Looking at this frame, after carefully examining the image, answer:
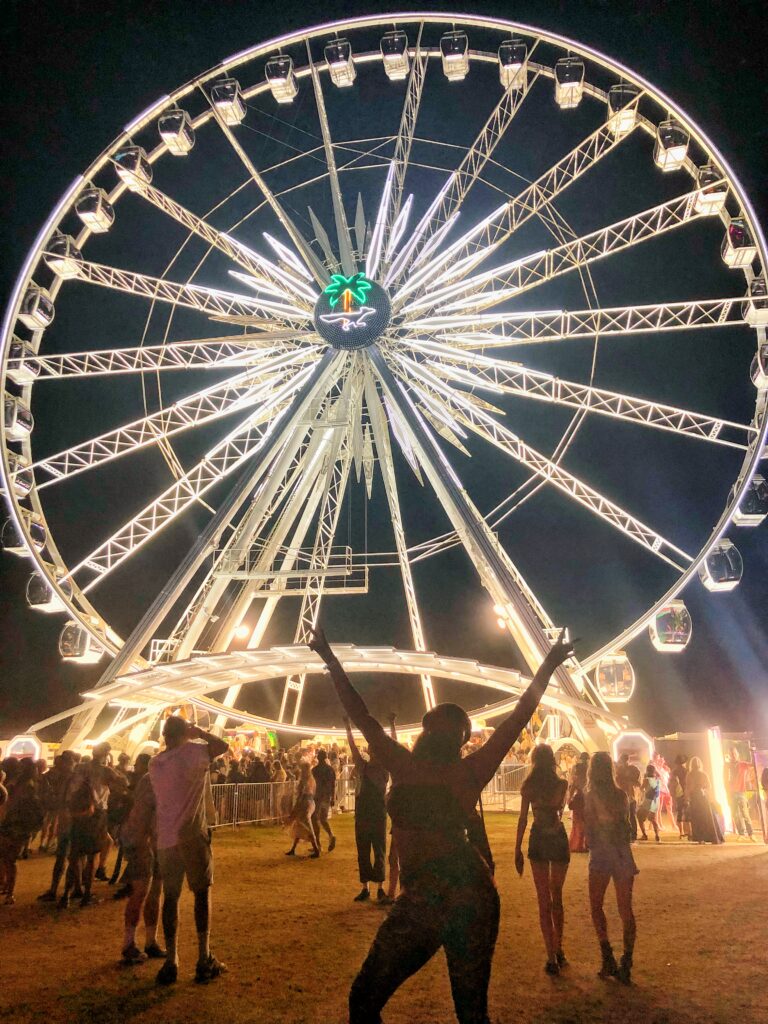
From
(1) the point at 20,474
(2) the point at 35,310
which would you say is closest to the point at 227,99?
(2) the point at 35,310

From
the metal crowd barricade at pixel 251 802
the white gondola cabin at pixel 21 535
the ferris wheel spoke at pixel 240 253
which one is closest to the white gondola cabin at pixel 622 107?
the ferris wheel spoke at pixel 240 253

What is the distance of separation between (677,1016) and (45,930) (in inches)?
226

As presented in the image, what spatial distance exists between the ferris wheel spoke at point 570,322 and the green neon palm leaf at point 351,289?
123 cm

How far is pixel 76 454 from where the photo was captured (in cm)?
1791

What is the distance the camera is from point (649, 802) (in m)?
Answer: 18.0

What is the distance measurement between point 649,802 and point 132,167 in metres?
18.6

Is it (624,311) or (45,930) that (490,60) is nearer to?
(624,311)

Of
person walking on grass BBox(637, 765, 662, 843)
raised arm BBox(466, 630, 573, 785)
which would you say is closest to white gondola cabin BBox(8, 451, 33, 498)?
person walking on grass BBox(637, 765, 662, 843)

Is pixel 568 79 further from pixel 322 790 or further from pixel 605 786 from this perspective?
pixel 605 786

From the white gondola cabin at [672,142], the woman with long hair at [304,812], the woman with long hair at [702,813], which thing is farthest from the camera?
the white gondola cabin at [672,142]

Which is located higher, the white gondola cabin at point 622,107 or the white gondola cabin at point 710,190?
the white gondola cabin at point 622,107

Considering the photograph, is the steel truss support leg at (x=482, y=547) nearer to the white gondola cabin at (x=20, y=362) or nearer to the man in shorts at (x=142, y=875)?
the white gondola cabin at (x=20, y=362)

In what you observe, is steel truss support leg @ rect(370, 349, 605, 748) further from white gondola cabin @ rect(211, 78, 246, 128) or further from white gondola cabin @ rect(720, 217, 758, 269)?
white gondola cabin @ rect(720, 217, 758, 269)

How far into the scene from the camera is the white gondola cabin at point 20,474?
55.2 feet
